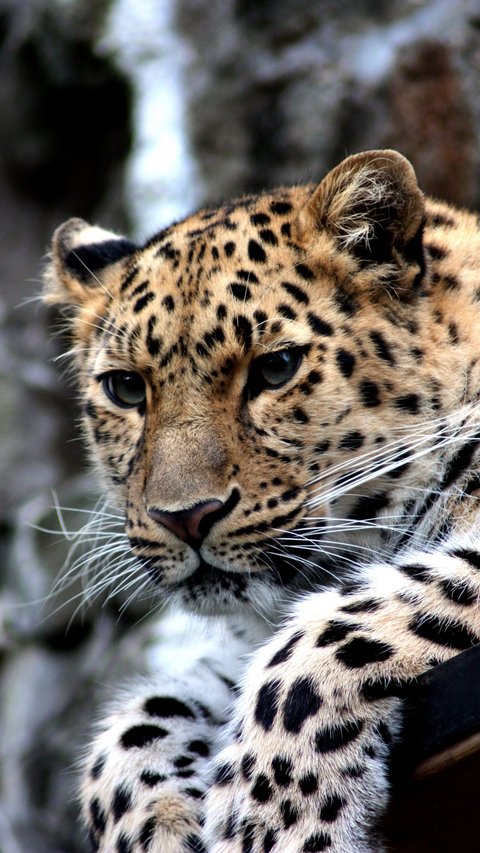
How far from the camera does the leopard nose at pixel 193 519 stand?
12.0 feet

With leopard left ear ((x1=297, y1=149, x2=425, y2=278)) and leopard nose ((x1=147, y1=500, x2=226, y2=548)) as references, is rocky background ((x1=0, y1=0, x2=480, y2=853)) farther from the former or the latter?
leopard nose ((x1=147, y1=500, x2=226, y2=548))

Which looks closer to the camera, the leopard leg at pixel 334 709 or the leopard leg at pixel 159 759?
the leopard leg at pixel 334 709

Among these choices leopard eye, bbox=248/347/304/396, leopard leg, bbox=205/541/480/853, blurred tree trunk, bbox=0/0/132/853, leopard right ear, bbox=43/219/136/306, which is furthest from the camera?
blurred tree trunk, bbox=0/0/132/853

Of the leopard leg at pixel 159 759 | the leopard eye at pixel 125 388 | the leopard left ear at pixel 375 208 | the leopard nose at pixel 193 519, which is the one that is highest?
the leopard left ear at pixel 375 208

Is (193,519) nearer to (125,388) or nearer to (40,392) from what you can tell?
(125,388)

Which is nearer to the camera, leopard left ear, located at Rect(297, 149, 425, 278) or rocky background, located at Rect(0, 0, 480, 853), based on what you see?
leopard left ear, located at Rect(297, 149, 425, 278)

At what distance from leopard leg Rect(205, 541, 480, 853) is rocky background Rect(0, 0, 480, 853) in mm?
3974

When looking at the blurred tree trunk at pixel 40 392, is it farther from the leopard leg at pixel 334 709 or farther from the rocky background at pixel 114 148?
the leopard leg at pixel 334 709

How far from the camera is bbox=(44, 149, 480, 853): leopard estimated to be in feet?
11.7

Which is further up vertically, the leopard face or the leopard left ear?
the leopard left ear

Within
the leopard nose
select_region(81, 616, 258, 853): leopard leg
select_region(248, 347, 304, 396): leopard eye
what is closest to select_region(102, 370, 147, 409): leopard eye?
select_region(248, 347, 304, 396): leopard eye

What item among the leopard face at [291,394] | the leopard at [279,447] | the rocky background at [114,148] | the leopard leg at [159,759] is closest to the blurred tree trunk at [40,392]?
the rocky background at [114,148]

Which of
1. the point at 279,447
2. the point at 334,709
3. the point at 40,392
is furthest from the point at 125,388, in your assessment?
the point at 40,392

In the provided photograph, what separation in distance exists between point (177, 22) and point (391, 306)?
16.8ft
